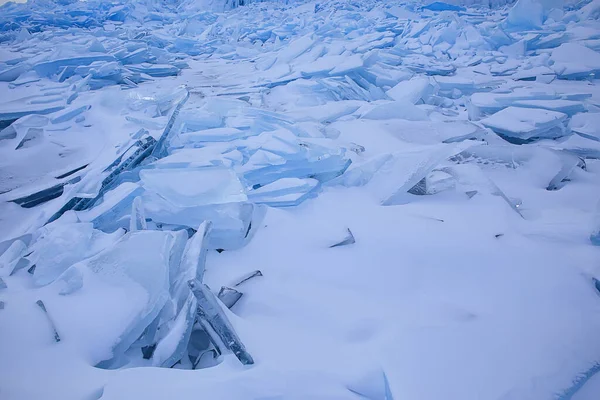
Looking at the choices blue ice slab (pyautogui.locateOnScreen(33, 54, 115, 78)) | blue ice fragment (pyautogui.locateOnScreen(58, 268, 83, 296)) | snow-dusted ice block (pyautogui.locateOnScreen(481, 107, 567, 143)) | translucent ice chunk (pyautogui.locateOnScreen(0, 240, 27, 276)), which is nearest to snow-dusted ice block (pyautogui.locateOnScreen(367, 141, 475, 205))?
snow-dusted ice block (pyautogui.locateOnScreen(481, 107, 567, 143))

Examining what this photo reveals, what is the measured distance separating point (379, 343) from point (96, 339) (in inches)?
33.7

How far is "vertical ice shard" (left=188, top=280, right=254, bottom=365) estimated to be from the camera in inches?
Answer: 39.1

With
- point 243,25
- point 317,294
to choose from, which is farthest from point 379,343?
point 243,25

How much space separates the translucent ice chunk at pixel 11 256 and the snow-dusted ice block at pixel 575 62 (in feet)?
19.3

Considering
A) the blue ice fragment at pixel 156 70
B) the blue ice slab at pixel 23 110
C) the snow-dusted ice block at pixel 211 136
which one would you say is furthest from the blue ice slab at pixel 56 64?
the snow-dusted ice block at pixel 211 136

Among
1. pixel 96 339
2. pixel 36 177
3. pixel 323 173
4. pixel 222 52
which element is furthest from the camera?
pixel 222 52

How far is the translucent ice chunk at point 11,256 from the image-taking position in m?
1.38

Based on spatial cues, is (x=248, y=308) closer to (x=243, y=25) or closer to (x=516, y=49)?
(x=516, y=49)

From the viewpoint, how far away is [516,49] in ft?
20.7

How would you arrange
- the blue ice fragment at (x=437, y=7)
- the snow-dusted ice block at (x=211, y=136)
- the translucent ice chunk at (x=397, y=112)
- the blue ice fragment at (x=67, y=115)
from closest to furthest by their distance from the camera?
1. the snow-dusted ice block at (x=211, y=136)
2. the translucent ice chunk at (x=397, y=112)
3. the blue ice fragment at (x=67, y=115)
4. the blue ice fragment at (x=437, y=7)

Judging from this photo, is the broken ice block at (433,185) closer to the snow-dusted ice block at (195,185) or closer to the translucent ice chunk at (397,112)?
the snow-dusted ice block at (195,185)

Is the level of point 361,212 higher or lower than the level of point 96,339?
Answer: lower

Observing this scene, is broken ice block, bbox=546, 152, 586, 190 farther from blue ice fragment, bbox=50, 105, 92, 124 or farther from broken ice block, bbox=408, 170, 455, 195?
blue ice fragment, bbox=50, 105, 92, 124

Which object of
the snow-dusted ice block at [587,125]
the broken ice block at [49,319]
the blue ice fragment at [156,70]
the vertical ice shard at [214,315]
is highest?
the vertical ice shard at [214,315]
